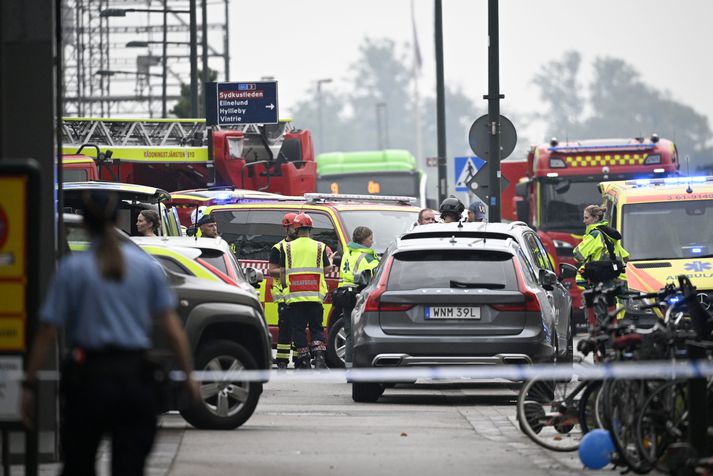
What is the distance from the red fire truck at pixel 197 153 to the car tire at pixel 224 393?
21238 millimetres

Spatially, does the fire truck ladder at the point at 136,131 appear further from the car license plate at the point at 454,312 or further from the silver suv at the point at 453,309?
the car license plate at the point at 454,312

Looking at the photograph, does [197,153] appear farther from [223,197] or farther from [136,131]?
[223,197]

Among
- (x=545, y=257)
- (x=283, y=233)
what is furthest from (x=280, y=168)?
(x=545, y=257)

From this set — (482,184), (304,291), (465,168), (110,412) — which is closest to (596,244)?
(304,291)

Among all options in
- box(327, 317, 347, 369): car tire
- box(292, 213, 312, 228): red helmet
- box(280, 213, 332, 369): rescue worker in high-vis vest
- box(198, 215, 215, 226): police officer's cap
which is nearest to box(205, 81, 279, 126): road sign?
box(198, 215, 215, 226): police officer's cap

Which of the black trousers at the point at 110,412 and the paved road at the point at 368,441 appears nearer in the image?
the black trousers at the point at 110,412

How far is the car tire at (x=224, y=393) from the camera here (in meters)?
13.5

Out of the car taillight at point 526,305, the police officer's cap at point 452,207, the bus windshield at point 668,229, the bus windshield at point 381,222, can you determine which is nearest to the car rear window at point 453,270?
the car taillight at point 526,305

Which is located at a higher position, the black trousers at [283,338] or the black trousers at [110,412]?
the black trousers at [110,412]

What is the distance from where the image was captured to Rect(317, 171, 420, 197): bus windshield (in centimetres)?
4884

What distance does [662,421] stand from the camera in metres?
10.6

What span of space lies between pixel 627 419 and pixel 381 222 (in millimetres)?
11678

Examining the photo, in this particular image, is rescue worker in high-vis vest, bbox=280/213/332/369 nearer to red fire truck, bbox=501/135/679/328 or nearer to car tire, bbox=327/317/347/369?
car tire, bbox=327/317/347/369

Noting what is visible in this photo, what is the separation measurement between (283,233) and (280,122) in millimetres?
17223
